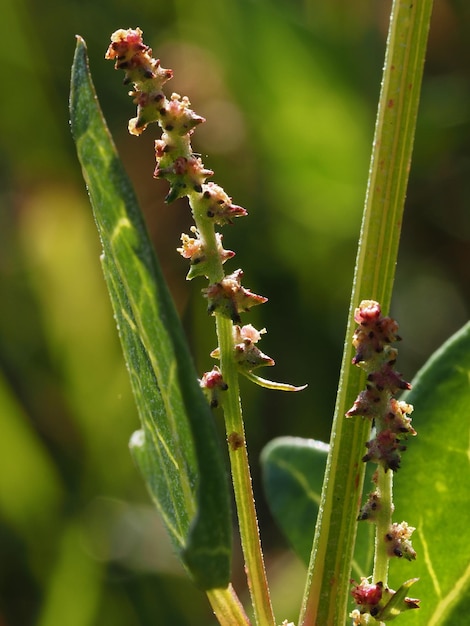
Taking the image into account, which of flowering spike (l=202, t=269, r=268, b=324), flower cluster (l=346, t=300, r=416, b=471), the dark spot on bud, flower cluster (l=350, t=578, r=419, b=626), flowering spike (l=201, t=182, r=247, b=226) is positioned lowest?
flower cluster (l=350, t=578, r=419, b=626)

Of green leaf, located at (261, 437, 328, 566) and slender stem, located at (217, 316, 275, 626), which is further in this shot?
green leaf, located at (261, 437, 328, 566)

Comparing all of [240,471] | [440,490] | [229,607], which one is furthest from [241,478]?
[440,490]

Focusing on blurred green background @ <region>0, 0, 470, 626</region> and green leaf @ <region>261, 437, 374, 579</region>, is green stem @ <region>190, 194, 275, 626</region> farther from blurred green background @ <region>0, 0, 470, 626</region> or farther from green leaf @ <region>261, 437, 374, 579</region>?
blurred green background @ <region>0, 0, 470, 626</region>

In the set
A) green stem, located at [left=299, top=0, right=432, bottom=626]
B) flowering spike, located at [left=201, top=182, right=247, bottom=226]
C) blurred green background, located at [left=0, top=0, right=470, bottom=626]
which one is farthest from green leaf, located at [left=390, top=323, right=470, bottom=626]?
blurred green background, located at [left=0, top=0, right=470, bottom=626]

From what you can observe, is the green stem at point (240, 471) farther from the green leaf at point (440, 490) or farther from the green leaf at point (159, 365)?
the green leaf at point (440, 490)

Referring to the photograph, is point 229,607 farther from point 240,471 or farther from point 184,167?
point 184,167

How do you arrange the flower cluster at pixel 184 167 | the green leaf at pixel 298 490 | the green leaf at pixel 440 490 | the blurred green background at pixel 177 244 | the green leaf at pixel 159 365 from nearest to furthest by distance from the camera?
the green leaf at pixel 159 365 < the flower cluster at pixel 184 167 < the green leaf at pixel 440 490 < the green leaf at pixel 298 490 < the blurred green background at pixel 177 244

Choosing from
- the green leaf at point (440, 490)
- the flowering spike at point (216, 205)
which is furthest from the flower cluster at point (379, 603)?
the flowering spike at point (216, 205)
